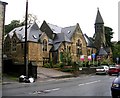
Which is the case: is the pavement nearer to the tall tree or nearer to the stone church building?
the stone church building

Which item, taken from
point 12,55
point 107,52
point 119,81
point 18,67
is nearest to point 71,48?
point 12,55

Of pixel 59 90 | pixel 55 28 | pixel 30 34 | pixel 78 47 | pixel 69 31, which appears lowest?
pixel 59 90

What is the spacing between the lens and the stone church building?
5653cm

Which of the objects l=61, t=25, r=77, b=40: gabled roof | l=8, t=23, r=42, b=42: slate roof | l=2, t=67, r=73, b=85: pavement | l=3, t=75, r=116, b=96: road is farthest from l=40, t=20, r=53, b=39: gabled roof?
l=3, t=75, r=116, b=96: road

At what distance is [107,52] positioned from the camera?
84438 millimetres

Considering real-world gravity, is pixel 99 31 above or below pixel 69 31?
above

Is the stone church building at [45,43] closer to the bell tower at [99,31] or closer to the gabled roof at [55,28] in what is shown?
the gabled roof at [55,28]

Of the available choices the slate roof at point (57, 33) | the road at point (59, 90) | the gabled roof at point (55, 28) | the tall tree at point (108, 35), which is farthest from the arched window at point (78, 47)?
the road at point (59, 90)

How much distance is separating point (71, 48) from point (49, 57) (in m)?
7.48

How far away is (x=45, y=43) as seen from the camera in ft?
197

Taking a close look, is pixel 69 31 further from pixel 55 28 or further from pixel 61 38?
pixel 61 38

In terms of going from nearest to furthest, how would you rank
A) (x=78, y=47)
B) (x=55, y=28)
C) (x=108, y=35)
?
1. (x=78, y=47)
2. (x=55, y=28)
3. (x=108, y=35)

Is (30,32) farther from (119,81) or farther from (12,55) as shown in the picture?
(119,81)

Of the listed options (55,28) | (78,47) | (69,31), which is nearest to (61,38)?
(69,31)
